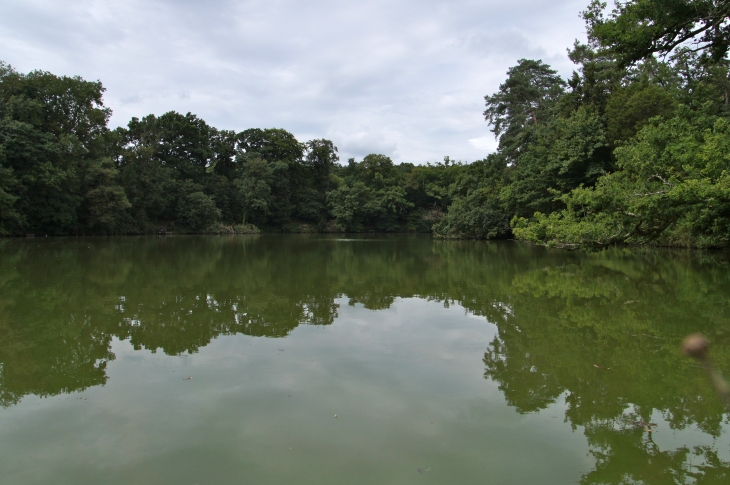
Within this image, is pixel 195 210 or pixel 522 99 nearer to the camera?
pixel 522 99

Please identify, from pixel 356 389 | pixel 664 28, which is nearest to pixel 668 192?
pixel 664 28

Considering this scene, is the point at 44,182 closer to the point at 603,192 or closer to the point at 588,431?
the point at 603,192

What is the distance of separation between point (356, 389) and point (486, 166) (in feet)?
101

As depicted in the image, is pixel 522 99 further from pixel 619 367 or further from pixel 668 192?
pixel 619 367

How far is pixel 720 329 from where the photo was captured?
5430 millimetres

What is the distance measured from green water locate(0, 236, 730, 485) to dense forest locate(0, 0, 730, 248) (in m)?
4.71

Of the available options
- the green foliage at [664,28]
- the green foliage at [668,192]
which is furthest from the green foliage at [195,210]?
the green foliage at [664,28]

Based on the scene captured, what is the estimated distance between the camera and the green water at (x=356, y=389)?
101 inches

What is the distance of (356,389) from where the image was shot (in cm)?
363

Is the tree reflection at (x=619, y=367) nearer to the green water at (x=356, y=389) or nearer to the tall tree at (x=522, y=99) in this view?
the green water at (x=356, y=389)

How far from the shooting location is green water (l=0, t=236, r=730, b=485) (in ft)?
8.38

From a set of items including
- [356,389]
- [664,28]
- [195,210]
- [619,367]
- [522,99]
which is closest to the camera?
[356,389]

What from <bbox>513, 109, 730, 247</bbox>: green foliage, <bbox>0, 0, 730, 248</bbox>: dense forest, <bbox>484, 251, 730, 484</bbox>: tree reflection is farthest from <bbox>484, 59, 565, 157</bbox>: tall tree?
<bbox>484, 251, 730, 484</bbox>: tree reflection

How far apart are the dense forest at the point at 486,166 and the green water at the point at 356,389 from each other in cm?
471
